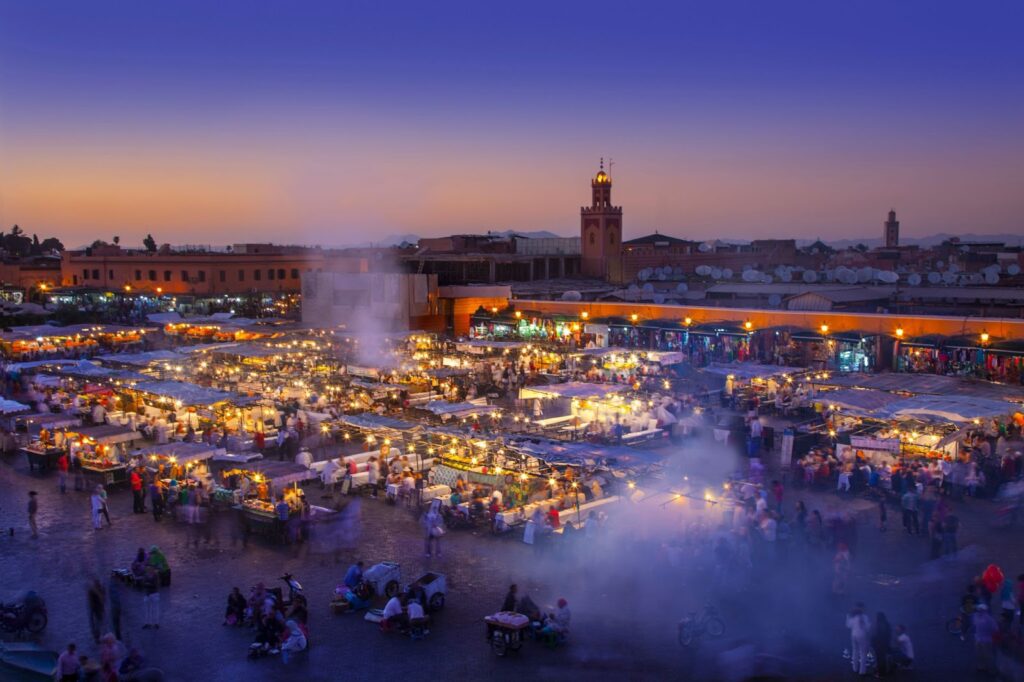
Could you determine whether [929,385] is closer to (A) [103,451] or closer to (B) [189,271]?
(A) [103,451]

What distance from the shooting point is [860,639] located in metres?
7.40

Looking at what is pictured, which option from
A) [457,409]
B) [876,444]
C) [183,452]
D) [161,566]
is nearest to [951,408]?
[876,444]

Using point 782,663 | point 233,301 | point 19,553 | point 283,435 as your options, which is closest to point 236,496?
point 19,553

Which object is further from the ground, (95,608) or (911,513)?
(911,513)

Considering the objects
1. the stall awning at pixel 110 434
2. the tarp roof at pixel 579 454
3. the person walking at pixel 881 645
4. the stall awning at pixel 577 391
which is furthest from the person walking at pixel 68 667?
the stall awning at pixel 577 391

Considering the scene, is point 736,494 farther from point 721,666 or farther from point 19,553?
point 19,553

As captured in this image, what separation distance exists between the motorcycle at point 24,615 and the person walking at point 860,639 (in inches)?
306

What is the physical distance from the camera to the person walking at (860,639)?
7.38m

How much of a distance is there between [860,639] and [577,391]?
396 inches

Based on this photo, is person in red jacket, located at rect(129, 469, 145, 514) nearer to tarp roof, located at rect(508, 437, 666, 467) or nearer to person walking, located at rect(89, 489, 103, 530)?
person walking, located at rect(89, 489, 103, 530)

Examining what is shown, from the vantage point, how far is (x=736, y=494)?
1126cm

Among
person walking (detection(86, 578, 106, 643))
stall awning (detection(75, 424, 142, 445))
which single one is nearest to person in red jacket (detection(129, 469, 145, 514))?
stall awning (detection(75, 424, 142, 445))

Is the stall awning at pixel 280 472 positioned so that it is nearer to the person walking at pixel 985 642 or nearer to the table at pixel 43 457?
the table at pixel 43 457

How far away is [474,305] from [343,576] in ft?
77.1
